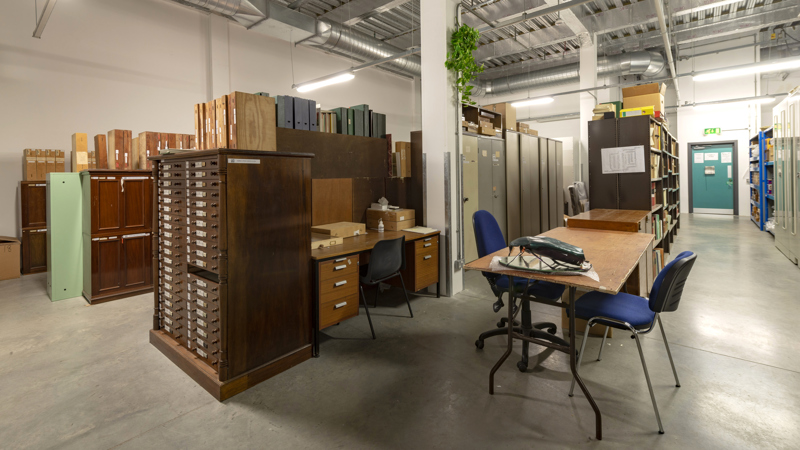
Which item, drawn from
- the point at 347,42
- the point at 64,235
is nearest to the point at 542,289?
the point at 64,235

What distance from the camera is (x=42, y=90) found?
19.0 feet

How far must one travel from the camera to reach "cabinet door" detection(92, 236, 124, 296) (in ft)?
14.1

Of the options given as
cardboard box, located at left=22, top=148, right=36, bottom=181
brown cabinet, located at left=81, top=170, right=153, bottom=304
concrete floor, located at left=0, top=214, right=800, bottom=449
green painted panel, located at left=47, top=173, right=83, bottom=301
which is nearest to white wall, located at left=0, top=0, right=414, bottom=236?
cardboard box, located at left=22, top=148, right=36, bottom=181

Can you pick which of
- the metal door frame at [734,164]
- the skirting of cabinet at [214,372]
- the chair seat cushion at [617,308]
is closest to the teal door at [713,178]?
the metal door frame at [734,164]

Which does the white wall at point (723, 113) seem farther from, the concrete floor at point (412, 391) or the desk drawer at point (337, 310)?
the desk drawer at point (337, 310)

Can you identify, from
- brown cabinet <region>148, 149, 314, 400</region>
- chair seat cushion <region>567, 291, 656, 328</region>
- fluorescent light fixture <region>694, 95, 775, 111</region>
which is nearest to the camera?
chair seat cushion <region>567, 291, 656, 328</region>

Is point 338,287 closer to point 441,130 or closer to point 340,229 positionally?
point 340,229

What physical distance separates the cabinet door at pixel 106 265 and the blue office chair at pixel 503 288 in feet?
13.3

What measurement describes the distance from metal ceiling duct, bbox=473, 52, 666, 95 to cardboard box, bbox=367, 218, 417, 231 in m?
7.88

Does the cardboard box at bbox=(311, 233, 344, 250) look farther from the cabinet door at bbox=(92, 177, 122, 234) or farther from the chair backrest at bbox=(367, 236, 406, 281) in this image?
the cabinet door at bbox=(92, 177, 122, 234)

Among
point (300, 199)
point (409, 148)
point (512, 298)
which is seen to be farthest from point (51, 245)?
point (512, 298)

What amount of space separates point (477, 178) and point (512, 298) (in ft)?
11.3

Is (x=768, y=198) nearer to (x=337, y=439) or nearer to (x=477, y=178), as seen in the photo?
(x=477, y=178)

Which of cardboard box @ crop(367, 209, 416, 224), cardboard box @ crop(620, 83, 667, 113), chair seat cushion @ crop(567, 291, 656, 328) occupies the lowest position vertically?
chair seat cushion @ crop(567, 291, 656, 328)
